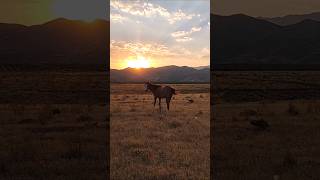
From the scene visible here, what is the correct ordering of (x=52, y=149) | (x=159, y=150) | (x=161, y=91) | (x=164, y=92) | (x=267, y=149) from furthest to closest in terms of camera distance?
(x=161, y=91) → (x=164, y=92) → (x=267, y=149) → (x=52, y=149) → (x=159, y=150)

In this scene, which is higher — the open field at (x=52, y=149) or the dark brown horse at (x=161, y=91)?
the dark brown horse at (x=161, y=91)

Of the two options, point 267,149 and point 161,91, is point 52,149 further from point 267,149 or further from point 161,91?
point 161,91

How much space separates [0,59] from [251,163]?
17184cm

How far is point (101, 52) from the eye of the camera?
187 metres

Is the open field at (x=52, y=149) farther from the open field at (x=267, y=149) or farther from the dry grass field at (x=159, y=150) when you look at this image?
the open field at (x=267, y=149)

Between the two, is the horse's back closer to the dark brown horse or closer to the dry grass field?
the dark brown horse

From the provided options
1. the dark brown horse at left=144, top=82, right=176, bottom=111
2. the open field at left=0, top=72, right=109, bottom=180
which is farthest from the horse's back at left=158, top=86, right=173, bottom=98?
the open field at left=0, top=72, right=109, bottom=180

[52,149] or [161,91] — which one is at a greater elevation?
[161,91]

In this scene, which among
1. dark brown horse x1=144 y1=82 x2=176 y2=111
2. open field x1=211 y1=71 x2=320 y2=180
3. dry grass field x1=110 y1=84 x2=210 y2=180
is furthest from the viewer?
dark brown horse x1=144 y1=82 x2=176 y2=111

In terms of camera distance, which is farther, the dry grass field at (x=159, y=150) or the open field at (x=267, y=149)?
the open field at (x=267, y=149)

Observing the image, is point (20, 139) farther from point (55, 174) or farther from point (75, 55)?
point (75, 55)

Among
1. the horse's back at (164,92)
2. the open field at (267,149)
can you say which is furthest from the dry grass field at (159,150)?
the horse's back at (164,92)

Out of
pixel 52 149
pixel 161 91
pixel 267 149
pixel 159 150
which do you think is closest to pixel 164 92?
pixel 161 91

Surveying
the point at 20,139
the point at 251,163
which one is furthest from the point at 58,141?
the point at 251,163
